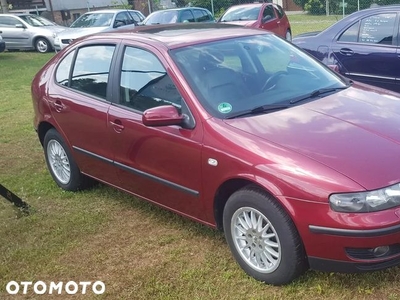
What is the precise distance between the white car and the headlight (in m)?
14.1

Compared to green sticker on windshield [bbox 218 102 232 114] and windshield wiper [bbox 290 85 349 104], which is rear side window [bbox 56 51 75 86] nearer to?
green sticker on windshield [bbox 218 102 232 114]

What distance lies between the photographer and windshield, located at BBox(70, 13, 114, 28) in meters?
16.7

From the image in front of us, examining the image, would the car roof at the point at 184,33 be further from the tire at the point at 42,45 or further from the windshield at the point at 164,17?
the tire at the point at 42,45

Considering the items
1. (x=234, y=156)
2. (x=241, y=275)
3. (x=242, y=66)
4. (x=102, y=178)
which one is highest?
(x=242, y=66)

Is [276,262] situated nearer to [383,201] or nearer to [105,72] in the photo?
[383,201]

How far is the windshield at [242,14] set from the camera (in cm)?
1512

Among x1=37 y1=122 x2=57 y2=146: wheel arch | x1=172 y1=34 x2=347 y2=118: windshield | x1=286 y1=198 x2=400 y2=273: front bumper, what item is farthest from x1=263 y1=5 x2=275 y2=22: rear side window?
x1=286 y1=198 x2=400 y2=273: front bumper

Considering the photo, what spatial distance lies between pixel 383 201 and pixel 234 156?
0.94m

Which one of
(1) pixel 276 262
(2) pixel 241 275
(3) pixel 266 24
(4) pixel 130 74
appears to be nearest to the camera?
(1) pixel 276 262

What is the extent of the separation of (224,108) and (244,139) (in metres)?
0.39

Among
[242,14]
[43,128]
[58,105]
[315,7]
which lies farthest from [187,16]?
[315,7]

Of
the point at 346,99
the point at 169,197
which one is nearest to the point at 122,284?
the point at 169,197

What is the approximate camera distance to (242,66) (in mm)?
3965

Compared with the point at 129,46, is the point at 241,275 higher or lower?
lower
